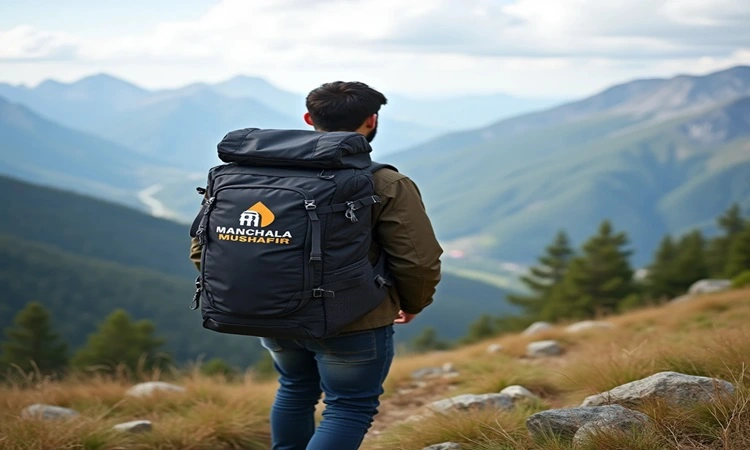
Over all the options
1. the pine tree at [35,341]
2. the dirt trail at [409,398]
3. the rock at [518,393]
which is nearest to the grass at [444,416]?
the dirt trail at [409,398]

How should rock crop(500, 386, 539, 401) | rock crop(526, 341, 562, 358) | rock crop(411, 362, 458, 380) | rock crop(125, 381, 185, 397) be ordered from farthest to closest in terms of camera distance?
1. rock crop(526, 341, 562, 358)
2. rock crop(411, 362, 458, 380)
3. rock crop(125, 381, 185, 397)
4. rock crop(500, 386, 539, 401)

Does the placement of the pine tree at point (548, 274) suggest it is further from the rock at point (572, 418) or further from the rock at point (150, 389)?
the rock at point (572, 418)

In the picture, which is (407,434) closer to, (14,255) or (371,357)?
(371,357)

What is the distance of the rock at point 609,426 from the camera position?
129 inches

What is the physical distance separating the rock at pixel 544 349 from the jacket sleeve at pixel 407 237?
585 centimetres

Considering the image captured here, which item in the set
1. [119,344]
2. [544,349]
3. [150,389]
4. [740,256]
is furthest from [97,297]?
[150,389]

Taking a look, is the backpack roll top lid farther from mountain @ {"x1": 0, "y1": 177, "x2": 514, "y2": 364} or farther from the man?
mountain @ {"x1": 0, "y1": 177, "x2": 514, "y2": 364}

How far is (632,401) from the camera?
382 cm

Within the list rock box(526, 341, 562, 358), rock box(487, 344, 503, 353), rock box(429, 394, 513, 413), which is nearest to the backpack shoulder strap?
rock box(429, 394, 513, 413)

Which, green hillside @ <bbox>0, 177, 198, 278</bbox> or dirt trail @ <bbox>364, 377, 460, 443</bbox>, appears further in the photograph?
green hillside @ <bbox>0, 177, 198, 278</bbox>

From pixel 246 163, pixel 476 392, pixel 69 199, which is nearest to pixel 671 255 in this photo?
Result: pixel 476 392

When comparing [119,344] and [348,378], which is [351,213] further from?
[119,344]

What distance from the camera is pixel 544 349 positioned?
8.78 m

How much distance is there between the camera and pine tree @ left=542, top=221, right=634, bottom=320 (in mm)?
40656
